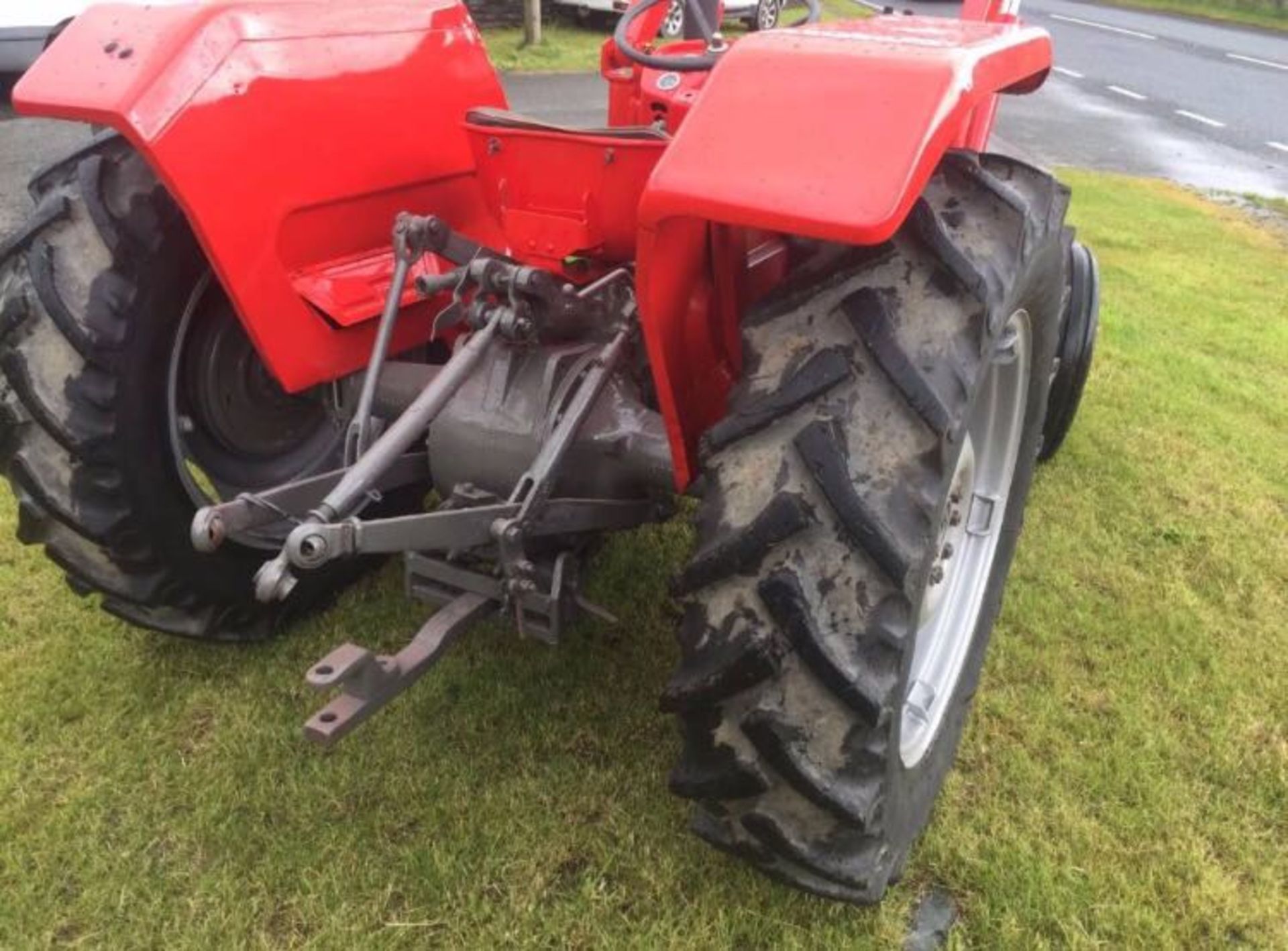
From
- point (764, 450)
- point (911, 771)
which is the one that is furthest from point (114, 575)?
point (911, 771)

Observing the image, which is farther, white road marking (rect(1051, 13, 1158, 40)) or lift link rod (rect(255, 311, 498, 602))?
white road marking (rect(1051, 13, 1158, 40))

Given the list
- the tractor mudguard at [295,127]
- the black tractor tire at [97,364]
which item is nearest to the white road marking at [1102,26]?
the tractor mudguard at [295,127]

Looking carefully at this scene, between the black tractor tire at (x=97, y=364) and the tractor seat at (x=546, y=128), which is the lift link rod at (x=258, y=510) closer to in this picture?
the black tractor tire at (x=97, y=364)

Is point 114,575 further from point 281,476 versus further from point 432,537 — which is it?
point 432,537

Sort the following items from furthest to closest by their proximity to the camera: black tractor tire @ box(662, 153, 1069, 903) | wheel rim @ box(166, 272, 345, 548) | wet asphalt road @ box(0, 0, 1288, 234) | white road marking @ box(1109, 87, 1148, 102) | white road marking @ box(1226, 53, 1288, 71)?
white road marking @ box(1226, 53, 1288, 71) < white road marking @ box(1109, 87, 1148, 102) < wet asphalt road @ box(0, 0, 1288, 234) < wheel rim @ box(166, 272, 345, 548) < black tractor tire @ box(662, 153, 1069, 903)

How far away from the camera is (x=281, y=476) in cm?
272

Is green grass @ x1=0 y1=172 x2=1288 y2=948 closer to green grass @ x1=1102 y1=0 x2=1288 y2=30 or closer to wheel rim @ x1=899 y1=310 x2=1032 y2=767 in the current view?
wheel rim @ x1=899 y1=310 x2=1032 y2=767

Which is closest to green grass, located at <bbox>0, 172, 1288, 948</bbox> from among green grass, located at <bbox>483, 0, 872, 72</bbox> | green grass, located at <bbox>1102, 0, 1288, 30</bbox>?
green grass, located at <bbox>483, 0, 872, 72</bbox>

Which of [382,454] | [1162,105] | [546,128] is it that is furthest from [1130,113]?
[382,454]

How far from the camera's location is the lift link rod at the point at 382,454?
1.75m

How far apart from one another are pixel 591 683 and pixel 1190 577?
6.18 feet

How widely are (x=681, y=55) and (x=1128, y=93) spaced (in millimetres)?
12938

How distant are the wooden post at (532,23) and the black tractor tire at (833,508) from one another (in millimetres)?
11749

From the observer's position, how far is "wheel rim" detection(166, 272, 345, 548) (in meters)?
2.46
